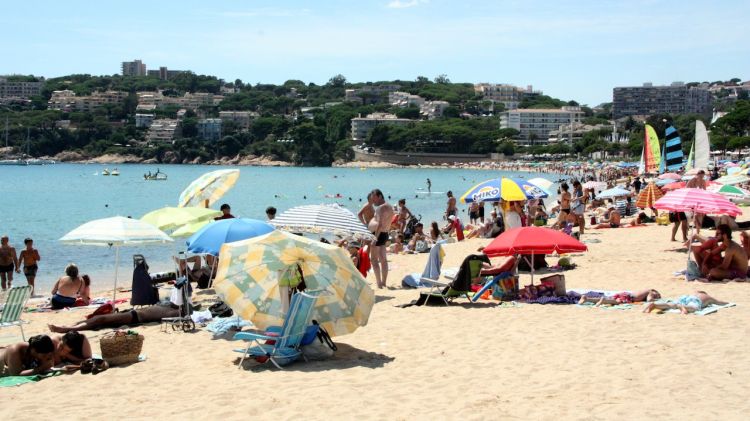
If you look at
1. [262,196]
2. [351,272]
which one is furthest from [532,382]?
[262,196]

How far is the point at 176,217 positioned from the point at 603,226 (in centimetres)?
1152

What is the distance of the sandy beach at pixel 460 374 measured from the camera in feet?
19.4

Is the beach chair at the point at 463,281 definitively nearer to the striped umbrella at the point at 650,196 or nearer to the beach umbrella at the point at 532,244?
the beach umbrella at the point at 532,244

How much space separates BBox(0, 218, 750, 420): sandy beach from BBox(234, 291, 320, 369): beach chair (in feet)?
0.43

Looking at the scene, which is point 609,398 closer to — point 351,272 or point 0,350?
point 351,272

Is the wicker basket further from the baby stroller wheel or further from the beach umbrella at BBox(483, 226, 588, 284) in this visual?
the beach umbrella at BBox(483, 226, 588, 284)

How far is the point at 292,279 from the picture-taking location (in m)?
7.80

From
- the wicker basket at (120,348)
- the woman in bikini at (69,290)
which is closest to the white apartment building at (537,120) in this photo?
the woman in bikini at (69,290)

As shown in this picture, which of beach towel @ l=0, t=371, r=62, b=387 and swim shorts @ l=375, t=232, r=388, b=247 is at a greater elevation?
swim shorts @ l=375, t=232, r=388, b=247

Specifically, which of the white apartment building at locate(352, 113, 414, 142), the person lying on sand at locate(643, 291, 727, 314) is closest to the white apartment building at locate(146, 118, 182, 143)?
the white apartment building at locate(352, 113, 414, 142)

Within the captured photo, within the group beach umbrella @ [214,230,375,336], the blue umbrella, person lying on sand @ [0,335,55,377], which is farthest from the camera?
the blue umbrella

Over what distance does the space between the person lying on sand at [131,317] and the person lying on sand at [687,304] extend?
5087 mm

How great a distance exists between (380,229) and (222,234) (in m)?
2.14

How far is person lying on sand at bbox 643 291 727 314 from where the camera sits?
885cm
